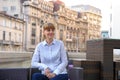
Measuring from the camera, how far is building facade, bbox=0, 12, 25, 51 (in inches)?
355

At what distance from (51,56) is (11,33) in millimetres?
7401

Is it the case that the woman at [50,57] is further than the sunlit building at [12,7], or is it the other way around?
the sunlit building at [12,7]

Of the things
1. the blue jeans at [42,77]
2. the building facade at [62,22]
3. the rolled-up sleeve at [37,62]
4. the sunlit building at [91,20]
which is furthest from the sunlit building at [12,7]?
the blue jeans at [42,77]

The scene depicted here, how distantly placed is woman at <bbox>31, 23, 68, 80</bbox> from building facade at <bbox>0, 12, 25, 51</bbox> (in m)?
6.65

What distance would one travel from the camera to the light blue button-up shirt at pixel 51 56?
7.17ft

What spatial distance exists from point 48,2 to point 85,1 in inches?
103

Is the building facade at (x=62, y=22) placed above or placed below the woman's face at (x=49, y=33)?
above

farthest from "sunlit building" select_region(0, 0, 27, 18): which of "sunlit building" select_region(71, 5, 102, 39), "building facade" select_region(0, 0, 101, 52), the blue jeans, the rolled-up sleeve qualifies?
the blue jeans

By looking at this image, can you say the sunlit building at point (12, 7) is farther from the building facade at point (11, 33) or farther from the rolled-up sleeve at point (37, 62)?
the rolled-up sleeve at point (37, 62)

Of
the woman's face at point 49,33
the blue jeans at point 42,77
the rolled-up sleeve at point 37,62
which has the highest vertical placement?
the woman's face at point 49,33

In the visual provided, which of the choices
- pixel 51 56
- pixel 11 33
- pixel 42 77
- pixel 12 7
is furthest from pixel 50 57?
pixel 12 7

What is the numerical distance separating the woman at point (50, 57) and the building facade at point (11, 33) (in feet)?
21.8

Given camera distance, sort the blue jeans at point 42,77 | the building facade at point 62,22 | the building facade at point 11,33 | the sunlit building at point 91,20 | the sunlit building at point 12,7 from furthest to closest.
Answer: the sunlit building at point 12,7
the building facade at point 62,22
the sunlit building at point 91,20
the building facade at point 11,33
the blue jeans at point 42,77

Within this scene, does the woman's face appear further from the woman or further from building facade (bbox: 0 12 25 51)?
building facade (bbox: 0 12 25 51)
